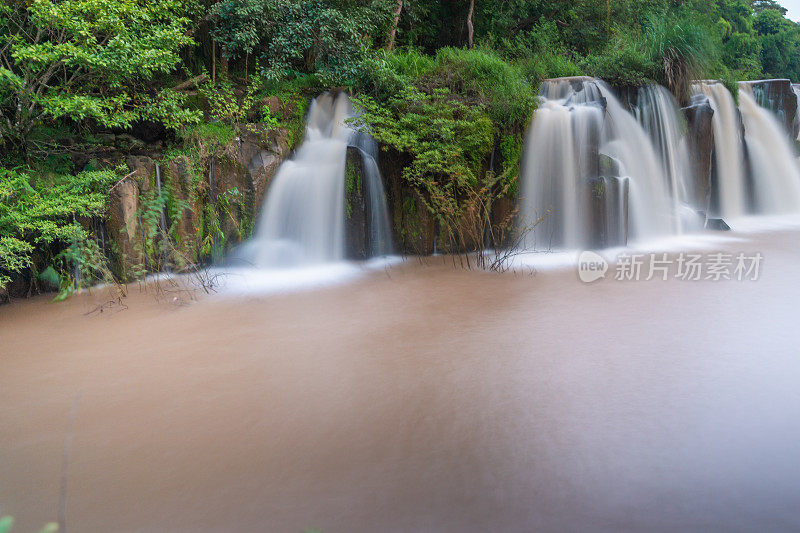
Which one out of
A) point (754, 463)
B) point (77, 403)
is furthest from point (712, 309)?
point (77, 403)

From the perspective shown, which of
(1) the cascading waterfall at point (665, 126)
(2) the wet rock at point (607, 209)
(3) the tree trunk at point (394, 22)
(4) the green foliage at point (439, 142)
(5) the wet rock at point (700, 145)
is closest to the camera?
(4) the green foliage at point (439, 142)

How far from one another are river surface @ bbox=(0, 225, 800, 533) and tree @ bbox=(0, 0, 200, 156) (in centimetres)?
239

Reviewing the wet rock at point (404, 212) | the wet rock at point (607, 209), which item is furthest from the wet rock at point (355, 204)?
the wet rock at point (607, 209)

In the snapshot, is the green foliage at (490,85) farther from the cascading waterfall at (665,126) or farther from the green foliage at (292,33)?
the cascading waterfall at (665,126)

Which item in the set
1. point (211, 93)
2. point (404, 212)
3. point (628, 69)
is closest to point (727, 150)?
point (628, 69)

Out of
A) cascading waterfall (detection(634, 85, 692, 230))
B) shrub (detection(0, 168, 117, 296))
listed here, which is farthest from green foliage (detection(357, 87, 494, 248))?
shrub (detection(0, 168, 117, 296))

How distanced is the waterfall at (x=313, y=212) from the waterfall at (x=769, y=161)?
834cm

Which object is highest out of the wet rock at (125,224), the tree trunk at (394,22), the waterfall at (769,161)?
the tree trunk at (394,22)

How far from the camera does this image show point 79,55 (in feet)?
18.8

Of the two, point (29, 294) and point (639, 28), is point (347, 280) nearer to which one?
point (29, 294)

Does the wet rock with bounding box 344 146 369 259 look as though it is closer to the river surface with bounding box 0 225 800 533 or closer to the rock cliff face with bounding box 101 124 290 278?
the rock cliff face with bounding box 101 124 290 278

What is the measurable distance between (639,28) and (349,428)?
15.3 meters

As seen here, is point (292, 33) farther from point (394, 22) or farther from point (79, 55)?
point (79, 55)

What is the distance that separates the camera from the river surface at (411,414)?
2305 mm
